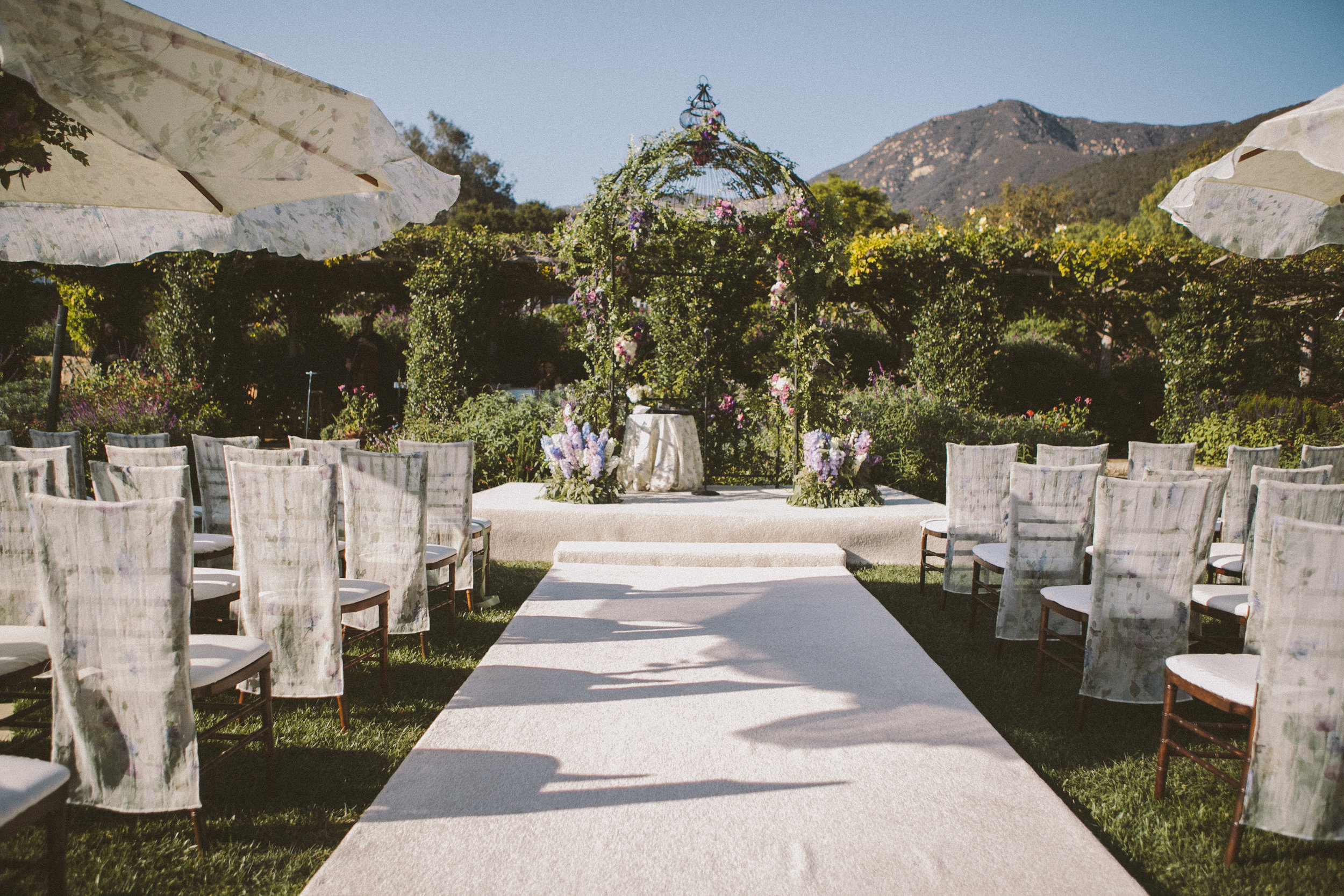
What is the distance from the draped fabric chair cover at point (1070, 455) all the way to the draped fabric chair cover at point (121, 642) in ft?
14.7

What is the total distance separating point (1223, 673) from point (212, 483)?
5001mm

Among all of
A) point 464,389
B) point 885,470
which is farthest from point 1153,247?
point 464,389

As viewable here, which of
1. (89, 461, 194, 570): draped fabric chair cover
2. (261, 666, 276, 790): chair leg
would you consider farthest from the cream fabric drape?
(89, 461, 194, 570): draped fabric chair cover

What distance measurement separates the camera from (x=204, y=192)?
3311 mm

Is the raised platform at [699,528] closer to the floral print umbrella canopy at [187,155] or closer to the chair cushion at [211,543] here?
the chair cushion at [211,543]

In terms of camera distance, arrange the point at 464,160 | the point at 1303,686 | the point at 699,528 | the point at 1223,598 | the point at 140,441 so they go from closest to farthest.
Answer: the point at 1303,686
the point at 1223,598
the point at 140,441
the point at 699,528
the point at 464,160

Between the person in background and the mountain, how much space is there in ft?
186

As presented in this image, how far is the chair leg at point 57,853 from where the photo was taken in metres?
1.71

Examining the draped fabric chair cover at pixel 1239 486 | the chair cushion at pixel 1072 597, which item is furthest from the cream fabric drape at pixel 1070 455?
the chair cushion at pixel 1072 597

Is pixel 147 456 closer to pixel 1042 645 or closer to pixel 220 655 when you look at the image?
pixel 220 655

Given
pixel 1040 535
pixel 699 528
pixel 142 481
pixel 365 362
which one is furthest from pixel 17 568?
pixel 365 362

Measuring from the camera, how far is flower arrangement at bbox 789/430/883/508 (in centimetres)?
643

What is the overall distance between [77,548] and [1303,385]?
50.1 feet

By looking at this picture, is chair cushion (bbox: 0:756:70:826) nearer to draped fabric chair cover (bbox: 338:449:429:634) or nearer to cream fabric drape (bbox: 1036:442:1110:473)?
draped fabric chair cover (bbox: 338:449:429:634)
